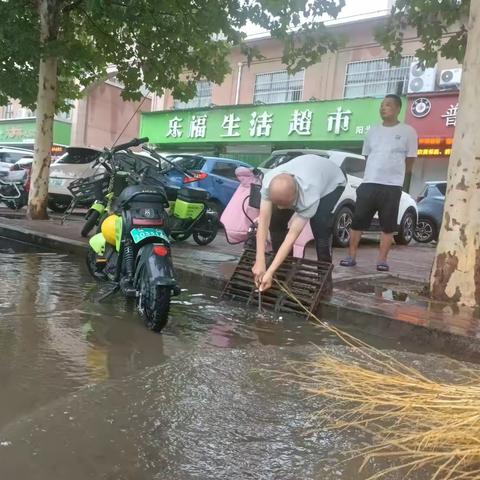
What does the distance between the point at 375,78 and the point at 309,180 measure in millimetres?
15509

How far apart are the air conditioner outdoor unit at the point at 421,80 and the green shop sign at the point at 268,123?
1.10m

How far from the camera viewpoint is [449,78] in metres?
16.5

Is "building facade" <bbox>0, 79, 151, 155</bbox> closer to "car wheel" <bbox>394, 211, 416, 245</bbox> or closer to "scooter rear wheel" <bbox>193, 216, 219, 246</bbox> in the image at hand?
"car wheel" <bbox>394, 211, 416, 245</bbox>

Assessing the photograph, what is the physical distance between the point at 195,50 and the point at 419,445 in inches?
436

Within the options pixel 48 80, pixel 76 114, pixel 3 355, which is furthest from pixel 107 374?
pixel 76 114

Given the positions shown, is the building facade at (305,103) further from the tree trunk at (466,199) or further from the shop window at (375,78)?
the tree trunk at (466,199)

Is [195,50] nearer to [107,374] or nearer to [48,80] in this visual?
[48,80]

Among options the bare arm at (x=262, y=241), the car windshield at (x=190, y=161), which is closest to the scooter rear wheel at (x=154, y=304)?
the bare arm at (x=262, y=241)

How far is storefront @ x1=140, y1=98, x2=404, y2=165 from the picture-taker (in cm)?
1820

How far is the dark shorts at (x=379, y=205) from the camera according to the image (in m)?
6.41

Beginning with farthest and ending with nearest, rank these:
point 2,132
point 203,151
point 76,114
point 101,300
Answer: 1. point 2,132
2. point 76,114
3. point 203,151
4. point 101,300

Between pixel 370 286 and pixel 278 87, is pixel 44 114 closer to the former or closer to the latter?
pixel 370 286

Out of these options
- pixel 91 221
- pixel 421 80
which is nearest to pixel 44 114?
pixel 91 221

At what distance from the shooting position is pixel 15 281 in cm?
571
